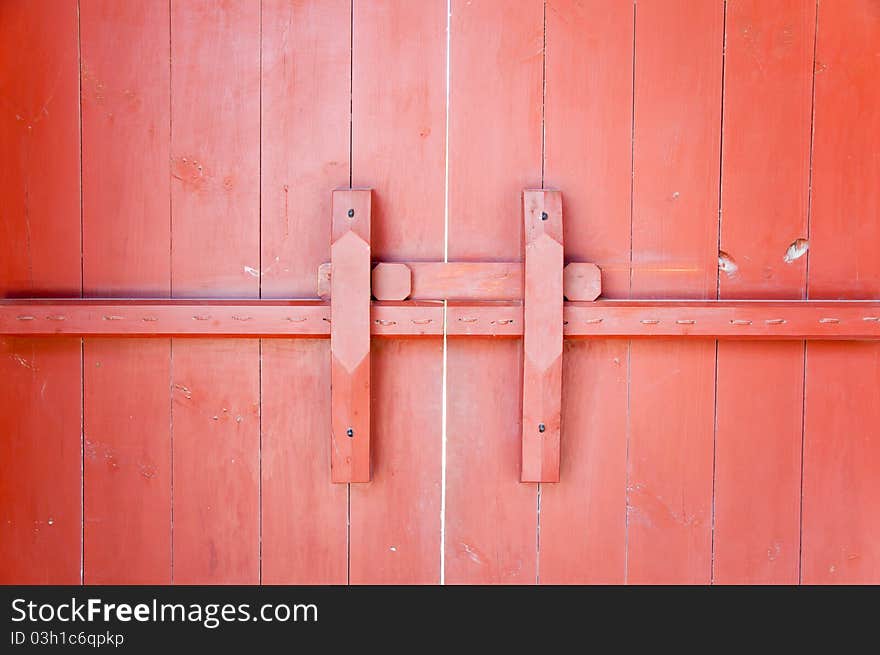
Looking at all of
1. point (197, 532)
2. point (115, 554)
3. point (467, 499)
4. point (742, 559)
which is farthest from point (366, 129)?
point (742, 559)

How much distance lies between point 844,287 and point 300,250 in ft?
3.53

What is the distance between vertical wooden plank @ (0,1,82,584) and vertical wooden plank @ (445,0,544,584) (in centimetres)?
73

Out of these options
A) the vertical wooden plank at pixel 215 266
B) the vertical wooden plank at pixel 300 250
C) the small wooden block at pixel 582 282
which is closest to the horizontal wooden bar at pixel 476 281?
the small wooden block at pixel 582 282

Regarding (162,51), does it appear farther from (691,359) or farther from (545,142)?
(691,359)

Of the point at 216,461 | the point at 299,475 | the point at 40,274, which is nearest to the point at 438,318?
the point at 299,475

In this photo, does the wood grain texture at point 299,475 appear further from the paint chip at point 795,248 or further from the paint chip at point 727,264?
the paint chip at point 795,248

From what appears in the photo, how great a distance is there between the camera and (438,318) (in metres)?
1.35

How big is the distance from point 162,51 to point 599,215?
0.90m

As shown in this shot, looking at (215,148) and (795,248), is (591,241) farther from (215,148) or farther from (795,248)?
(215,148)

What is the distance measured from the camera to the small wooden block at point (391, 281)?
1.35 metres

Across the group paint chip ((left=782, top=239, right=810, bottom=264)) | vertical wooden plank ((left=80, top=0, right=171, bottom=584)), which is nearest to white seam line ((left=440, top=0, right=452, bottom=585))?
vertical wooden plank ((left=80, top=0, right=171, bottom=584))

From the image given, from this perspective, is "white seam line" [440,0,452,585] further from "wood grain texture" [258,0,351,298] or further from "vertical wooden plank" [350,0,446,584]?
"wood grain texture" [258,0,351,298]

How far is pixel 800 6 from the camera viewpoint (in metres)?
1.37

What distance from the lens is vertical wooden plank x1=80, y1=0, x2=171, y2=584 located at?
53.1 inches
